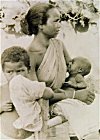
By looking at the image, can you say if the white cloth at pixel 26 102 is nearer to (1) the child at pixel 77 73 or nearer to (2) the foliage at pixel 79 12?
(1) the child at pixel 77 73

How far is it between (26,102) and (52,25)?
0.34 metres

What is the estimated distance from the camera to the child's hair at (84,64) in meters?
1.43

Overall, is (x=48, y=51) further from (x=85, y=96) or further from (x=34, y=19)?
(x=85, y=96)

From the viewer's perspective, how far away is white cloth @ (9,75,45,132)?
133 centimetres

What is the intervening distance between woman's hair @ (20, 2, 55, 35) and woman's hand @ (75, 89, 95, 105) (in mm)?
312

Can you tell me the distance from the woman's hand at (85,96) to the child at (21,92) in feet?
0.51

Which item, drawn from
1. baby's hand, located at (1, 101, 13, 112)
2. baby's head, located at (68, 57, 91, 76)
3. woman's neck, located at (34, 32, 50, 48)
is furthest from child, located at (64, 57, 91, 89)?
baby's hand, located at (1, 101, 13, 112)

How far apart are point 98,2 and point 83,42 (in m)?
0.20

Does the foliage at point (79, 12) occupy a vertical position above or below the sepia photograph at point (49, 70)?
above

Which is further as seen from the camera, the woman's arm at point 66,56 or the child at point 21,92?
the woman's arm at point 66,56

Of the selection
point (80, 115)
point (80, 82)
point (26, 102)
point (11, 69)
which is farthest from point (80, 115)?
point (11, 69)

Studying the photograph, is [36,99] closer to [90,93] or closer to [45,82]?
[45,82]

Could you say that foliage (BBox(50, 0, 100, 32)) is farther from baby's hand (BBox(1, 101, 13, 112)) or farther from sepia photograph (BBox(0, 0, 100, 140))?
baby's hand (BBox(1, 101, 13, 112))

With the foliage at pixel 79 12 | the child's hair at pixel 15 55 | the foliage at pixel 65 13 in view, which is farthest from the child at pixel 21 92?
the foliage at pixel 79 12
